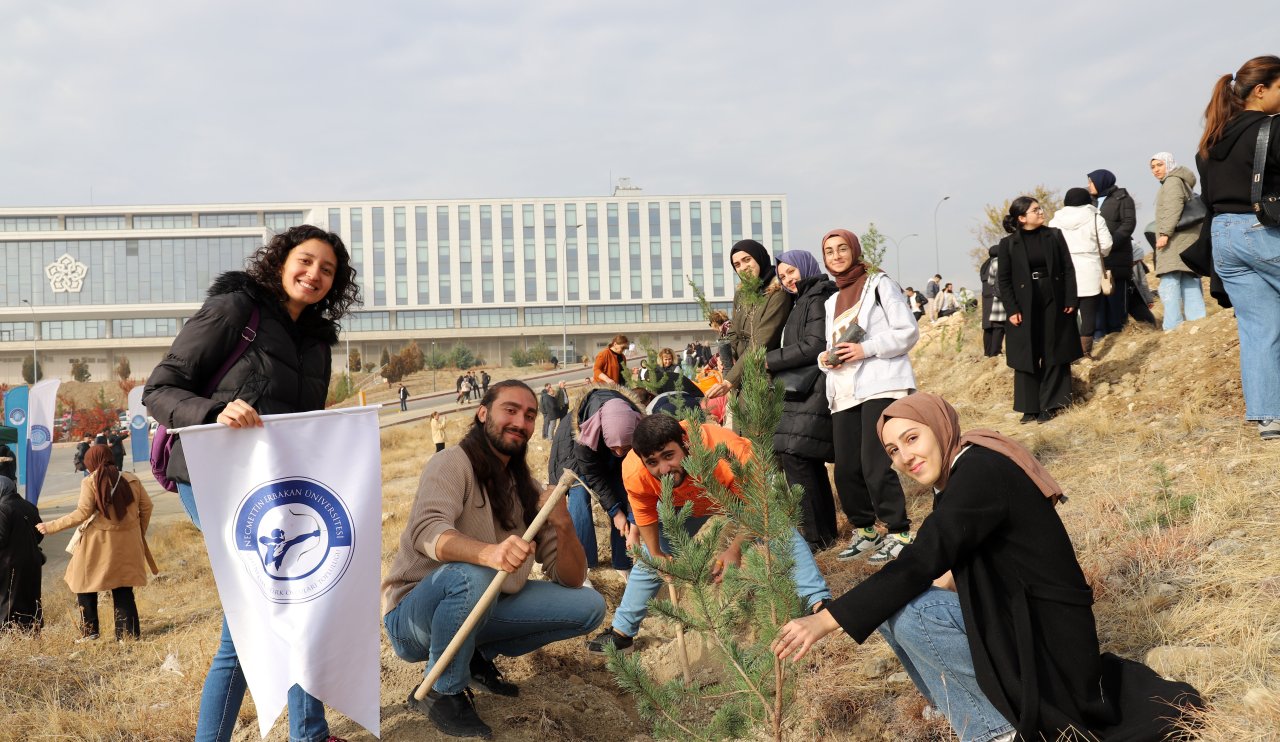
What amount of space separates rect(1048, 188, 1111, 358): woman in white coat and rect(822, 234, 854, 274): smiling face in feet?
11.3

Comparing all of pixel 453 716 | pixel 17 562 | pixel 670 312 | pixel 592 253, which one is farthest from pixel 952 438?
pixel 592 253

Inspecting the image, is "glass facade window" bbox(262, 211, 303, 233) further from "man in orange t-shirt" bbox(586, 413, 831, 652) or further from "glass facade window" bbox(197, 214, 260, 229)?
"man in orange t-shirt" bbox(586, 413, 831, 652)

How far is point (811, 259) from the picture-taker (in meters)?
5.55

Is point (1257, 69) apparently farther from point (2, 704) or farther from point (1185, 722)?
point (2, 704)

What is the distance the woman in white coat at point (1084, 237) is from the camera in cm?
757

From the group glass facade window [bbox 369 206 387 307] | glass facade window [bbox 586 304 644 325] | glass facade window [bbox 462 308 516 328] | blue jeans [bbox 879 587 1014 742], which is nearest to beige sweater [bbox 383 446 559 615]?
blue jeans [bbox 879 587 1014 742]

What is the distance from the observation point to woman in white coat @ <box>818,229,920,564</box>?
4.72m

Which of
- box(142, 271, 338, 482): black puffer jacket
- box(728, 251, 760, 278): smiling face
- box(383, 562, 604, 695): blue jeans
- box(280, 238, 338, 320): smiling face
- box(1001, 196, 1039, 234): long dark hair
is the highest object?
box(1001, 196, 1039, 234): long dark hair

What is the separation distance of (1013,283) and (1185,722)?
4669 mm

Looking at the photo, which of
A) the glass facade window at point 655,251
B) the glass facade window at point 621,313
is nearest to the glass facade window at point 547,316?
the glass facade window at point 621,313

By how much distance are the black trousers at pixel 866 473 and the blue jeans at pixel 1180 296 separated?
4.41 metres

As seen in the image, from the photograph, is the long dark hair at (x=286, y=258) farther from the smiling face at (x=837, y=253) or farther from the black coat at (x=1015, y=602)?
the smiling face at (x=837, y=253)

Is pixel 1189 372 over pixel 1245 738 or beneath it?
over

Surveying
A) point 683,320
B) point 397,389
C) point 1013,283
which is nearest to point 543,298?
point 683,320
